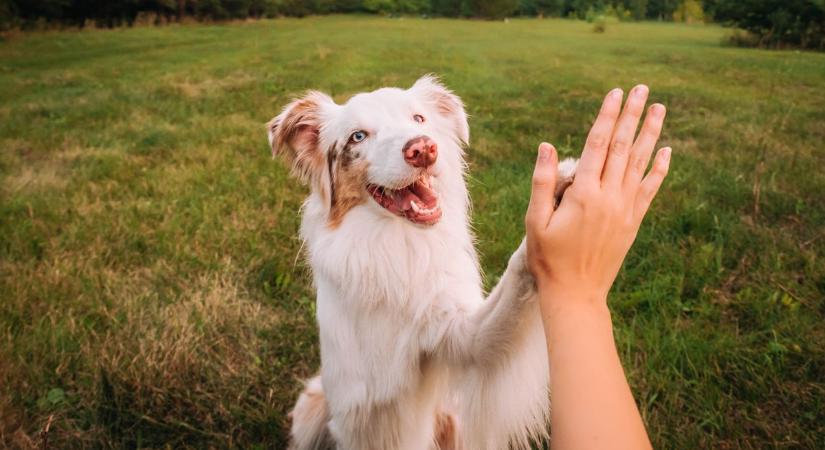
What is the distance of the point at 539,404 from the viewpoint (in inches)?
77.8

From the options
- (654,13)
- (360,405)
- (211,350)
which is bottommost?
(211,350)

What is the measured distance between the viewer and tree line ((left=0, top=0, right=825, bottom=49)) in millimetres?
12263

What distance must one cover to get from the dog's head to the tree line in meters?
11.3

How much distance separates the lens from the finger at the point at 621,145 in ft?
3.33

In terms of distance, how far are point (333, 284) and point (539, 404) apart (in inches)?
36.5

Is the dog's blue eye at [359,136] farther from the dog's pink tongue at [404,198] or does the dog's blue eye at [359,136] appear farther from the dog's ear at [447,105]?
the dog's ear at [447,105]

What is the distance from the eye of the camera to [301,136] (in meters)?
2.48

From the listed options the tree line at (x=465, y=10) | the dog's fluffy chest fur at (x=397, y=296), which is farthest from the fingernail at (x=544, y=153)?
the tree line at (x=465, y=10)

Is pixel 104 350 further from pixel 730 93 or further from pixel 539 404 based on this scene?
pixel 730 93

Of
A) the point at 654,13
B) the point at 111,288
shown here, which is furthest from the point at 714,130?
the point at 654,13

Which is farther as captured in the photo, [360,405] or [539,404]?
[360,405]

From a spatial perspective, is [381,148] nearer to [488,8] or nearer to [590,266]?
[590,266]

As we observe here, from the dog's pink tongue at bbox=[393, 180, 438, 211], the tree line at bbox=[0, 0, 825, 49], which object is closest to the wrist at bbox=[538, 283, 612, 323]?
the dog's pink tongue at bbox=[393, 180, 438, 211]

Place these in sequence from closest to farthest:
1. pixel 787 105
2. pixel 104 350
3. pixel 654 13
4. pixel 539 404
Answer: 1. pixel 539 404
2. pixel 104 350
3. pixel 787 105
4. pixel 654 13
